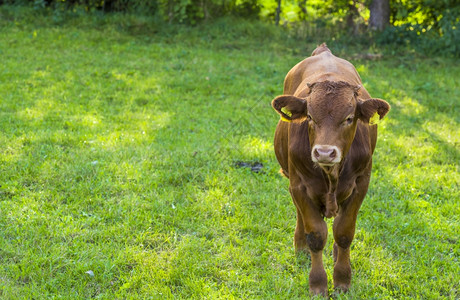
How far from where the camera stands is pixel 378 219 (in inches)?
215

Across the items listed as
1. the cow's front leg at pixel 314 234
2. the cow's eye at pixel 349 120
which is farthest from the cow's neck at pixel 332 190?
the cow's eye at pixel 349 120

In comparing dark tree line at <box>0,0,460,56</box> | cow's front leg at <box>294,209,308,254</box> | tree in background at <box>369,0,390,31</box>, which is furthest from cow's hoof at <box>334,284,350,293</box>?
tree in background at <box>369,0,390,31</box>

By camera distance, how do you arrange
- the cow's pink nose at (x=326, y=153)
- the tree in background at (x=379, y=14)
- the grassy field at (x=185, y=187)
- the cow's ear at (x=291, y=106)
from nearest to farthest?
the cow's pink nose at (x=326, y=153), the cow's ear at (x=291, y=106), the grassy field at (x=185, y=187), the tree in background at (x=379, y=14)

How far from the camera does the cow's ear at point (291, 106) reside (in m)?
3.75

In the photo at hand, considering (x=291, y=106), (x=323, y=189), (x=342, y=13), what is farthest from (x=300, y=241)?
(x=342, y=13)

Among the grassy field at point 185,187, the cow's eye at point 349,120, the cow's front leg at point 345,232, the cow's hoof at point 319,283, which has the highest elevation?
the cow's eye at point 349,120

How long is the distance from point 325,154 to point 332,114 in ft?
1.08

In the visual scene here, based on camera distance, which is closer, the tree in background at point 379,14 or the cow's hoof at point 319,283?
the cow's hoof at point 319,283

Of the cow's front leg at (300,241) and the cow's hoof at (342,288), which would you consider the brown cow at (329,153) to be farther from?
the cow's front leg at (300,241)

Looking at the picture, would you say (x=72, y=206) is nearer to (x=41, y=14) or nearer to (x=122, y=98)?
(x=122, y=98)

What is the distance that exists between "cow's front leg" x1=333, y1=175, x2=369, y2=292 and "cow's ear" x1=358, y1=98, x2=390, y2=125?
59 centimetres

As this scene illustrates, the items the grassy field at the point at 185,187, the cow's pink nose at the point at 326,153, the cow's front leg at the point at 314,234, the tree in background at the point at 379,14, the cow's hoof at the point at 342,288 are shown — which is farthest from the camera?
the tree in background at the point at 379,14

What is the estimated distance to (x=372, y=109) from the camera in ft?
11.9

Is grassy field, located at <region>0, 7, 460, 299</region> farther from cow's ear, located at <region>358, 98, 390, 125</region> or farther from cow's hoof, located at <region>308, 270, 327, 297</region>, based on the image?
cow's ear, located at <region>358, 98, 390, 125</region>
